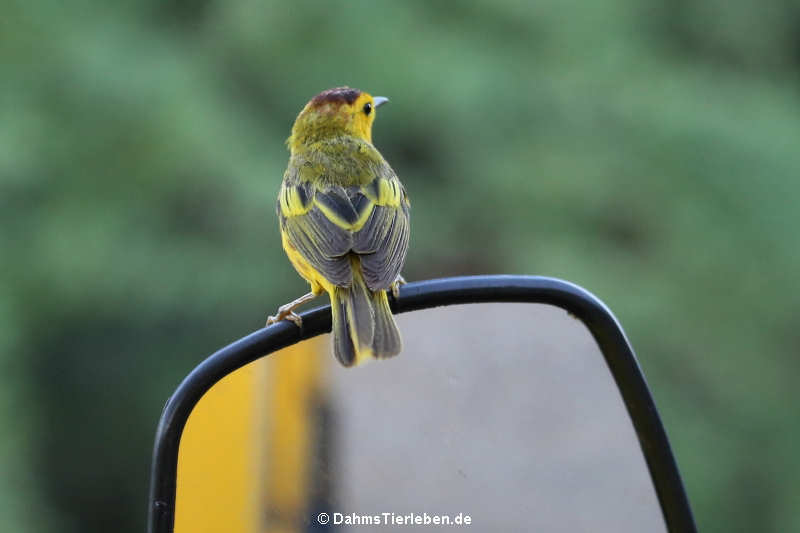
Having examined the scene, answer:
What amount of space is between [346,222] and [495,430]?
5.97ft

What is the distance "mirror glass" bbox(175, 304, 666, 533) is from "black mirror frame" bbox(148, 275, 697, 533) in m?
0.03

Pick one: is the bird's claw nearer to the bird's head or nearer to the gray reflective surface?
the gray reflective surface

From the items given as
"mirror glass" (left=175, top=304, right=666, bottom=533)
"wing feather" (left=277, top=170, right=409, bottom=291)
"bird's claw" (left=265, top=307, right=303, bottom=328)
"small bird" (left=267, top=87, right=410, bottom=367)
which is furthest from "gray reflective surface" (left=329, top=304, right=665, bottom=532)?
"wing feather" (left=277, top=170, right=409, bottom=291)

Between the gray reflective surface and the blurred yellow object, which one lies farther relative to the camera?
the gray reflective surface

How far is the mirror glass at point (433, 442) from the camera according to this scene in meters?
2.26

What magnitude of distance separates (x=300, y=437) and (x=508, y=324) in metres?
0.77

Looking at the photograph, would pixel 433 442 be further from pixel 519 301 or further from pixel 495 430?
pixel 519 301

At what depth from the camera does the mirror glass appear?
2.26m

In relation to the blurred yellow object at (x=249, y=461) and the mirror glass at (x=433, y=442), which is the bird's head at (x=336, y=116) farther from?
the blurred yellow object at (x=249, y=461)

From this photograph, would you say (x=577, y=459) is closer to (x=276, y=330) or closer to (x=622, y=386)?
(x=622, y=386)

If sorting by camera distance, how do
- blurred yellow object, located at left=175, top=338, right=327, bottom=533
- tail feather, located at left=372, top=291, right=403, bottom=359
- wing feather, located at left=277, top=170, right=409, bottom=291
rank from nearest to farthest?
blurred yellow object, located at left=175, top=338, right=327, bottom=533 → tail feather, located at left=372, top=291, right=403, bottom=359 → wing feather, located at left=277, top=170, right=409, bottom=291

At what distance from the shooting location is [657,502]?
8.28 ft

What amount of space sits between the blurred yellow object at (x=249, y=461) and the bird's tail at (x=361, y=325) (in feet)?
1.00

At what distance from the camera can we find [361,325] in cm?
295
